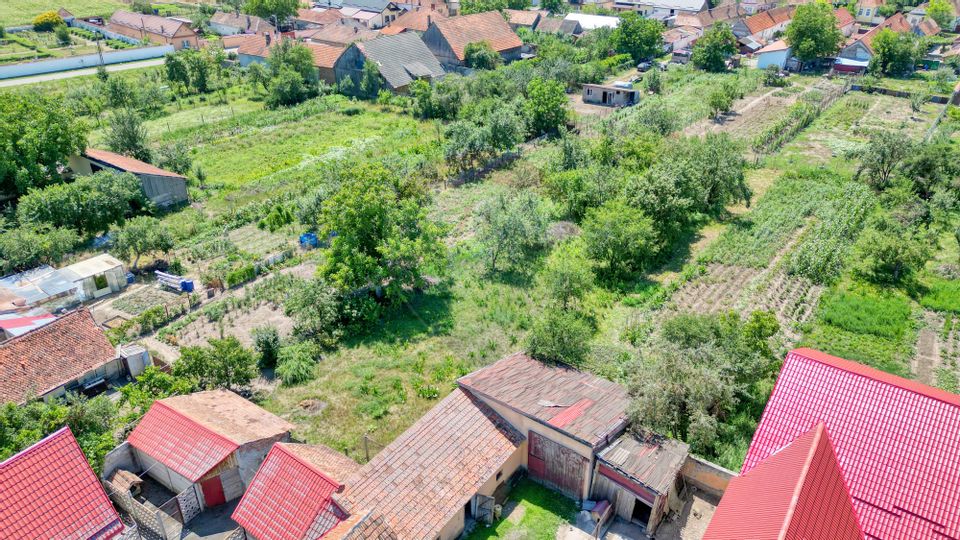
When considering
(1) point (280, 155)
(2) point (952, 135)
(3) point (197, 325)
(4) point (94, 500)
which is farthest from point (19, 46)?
(2) point (952, 135)

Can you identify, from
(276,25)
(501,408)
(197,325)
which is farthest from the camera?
(276,25)

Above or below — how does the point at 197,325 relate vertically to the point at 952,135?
below

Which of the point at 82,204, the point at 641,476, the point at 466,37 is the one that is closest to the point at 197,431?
the point at 641,476

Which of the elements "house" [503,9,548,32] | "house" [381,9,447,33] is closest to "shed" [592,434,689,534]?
"house" [381,9,447,33]

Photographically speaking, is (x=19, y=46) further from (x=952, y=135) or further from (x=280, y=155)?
(x=952, y=135)

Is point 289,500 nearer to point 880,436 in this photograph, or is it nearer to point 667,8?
point 880,436

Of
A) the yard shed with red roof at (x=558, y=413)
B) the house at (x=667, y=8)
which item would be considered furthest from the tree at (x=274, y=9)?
the yard shed with red roof at (x=558, y=413)
